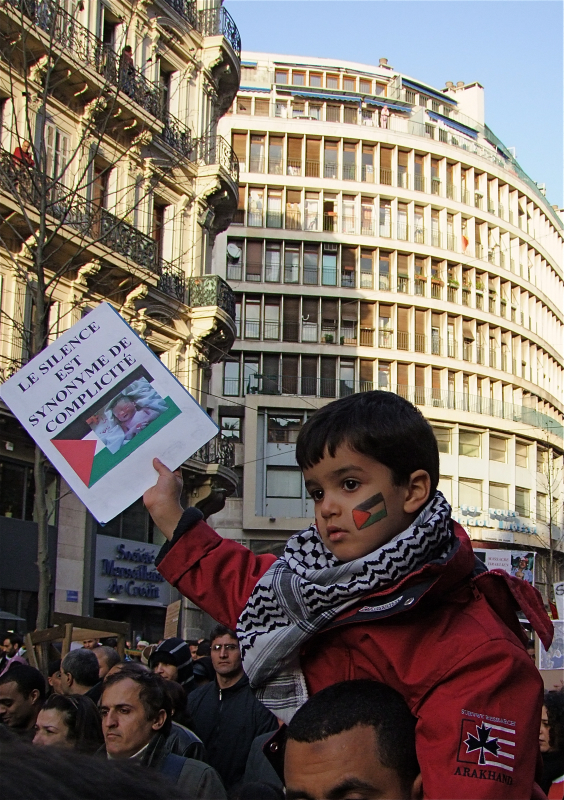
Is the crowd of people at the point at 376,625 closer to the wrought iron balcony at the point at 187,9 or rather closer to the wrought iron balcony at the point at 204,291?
the wrought iron balcony at the point at 204,291

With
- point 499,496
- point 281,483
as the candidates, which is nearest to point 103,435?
point 281,483

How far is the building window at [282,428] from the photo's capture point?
53469mm

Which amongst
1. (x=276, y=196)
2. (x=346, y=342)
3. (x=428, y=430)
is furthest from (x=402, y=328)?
(x=428, y=430)

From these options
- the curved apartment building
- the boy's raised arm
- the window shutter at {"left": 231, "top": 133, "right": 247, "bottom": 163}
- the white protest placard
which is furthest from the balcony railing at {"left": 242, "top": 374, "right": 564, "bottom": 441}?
the boy's raised arm

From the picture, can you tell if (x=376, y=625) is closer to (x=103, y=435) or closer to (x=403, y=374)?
(x=103, y=435)

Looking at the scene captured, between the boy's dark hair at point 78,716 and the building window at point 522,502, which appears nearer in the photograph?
the boy's dark hair at point 78,716

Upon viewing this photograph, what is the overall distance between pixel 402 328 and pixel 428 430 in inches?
2177

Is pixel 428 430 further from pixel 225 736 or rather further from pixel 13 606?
pixel 13 606

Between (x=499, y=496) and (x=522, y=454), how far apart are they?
370cm

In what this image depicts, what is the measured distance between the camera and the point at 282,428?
176 ft

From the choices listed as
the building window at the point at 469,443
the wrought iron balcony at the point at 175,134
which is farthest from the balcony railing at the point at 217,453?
the building window at the point at 469,443

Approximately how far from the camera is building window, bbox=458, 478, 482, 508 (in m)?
58.6

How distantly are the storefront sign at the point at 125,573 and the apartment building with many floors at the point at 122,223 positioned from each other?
0.15 ft

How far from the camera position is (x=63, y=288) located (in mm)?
22875
